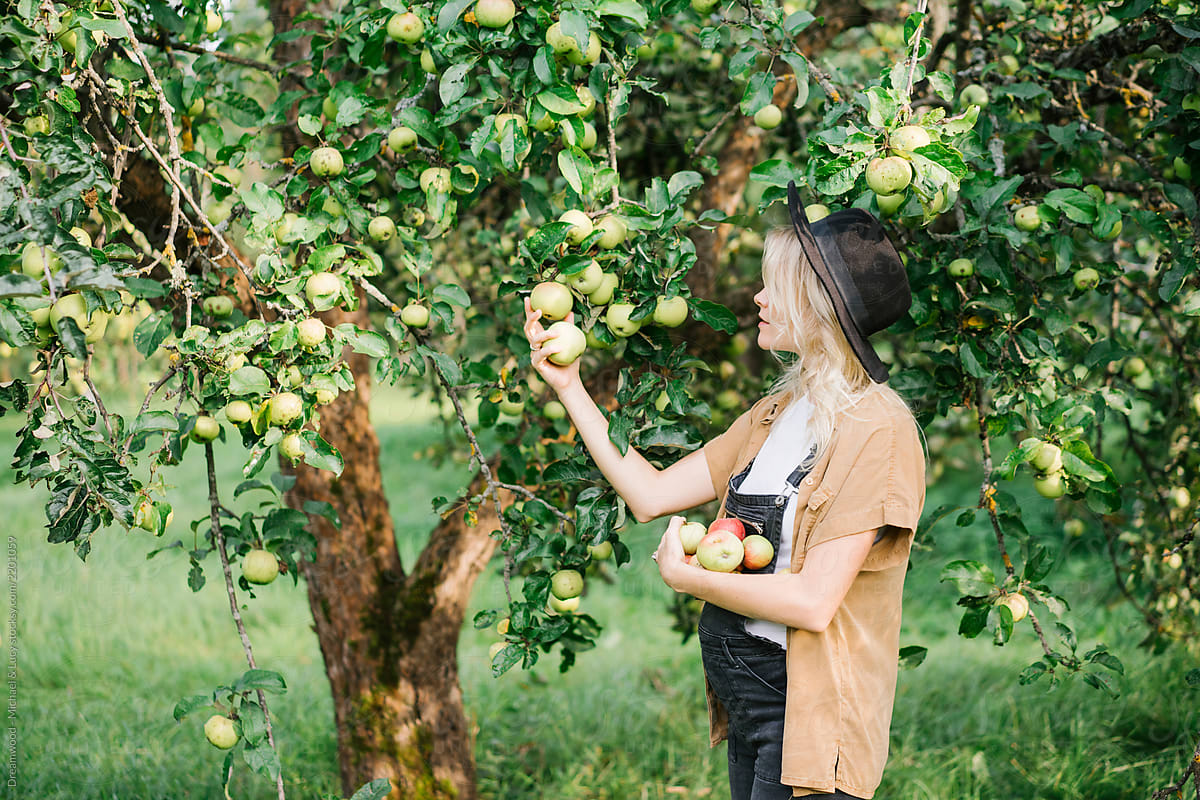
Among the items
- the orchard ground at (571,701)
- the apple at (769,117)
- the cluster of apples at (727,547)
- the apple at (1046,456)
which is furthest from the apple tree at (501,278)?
the orchard ground at (571,701)

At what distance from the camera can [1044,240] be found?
5.86ft

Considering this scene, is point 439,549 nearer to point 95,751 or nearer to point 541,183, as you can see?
point 541,183

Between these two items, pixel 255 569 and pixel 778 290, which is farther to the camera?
pixel 255 569

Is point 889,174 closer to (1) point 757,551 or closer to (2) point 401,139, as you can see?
(1) point 757,551

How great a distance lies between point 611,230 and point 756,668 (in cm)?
74

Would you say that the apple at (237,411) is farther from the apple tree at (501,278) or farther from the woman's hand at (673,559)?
the woman's hand at (673,559)

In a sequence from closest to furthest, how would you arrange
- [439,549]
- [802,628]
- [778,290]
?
[802,628]
[778,290]
[439,549]

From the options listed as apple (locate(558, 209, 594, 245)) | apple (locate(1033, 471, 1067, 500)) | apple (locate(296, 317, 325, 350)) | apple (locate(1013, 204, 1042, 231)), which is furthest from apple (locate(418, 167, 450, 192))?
apple (locate(1033, 471, 1067, 500))

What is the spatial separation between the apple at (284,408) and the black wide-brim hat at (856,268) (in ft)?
2.60

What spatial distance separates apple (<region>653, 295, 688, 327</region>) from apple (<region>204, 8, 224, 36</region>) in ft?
3.49

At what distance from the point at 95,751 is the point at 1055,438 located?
2.76 metres

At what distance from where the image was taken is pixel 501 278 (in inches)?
70.4

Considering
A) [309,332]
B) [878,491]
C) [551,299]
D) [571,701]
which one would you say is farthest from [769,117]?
[571,701]

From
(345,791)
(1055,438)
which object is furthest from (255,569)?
(1055,438)
